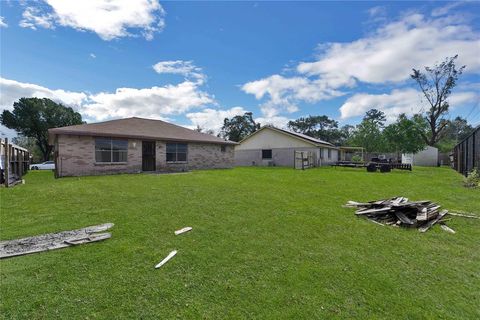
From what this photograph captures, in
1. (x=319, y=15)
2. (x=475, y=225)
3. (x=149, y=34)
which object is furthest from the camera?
(x=149, y=34)

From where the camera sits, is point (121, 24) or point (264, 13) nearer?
point (264, 13)

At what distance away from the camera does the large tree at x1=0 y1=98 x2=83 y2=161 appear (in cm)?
3098

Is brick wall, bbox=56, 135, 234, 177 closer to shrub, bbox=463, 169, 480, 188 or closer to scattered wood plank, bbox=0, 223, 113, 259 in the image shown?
scattered wood plank, bbox=0, 223, 113, 259

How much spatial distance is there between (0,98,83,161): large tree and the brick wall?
2451 centimetres

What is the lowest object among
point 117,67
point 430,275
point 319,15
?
point 430,275

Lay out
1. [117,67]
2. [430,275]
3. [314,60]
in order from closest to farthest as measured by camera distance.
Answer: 1. [430,275]
2. [117,67]
3. [314,60]

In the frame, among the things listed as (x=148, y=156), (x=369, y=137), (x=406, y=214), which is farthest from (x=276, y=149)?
(x=406, y=214)

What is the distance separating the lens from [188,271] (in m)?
3.16

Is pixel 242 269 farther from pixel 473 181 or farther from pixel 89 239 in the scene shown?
pixel 473 181

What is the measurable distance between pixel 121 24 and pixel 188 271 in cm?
1349

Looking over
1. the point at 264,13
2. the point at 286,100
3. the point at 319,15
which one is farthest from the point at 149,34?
the point at 286,100

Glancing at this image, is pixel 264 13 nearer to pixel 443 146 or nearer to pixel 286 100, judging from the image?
pixel 286 100

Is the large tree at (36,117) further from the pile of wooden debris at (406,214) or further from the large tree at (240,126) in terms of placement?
the pile of wooden debris at (406,214)

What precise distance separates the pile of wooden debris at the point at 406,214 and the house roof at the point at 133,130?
1417 centimetres
